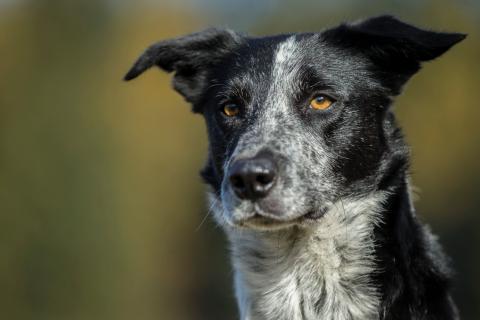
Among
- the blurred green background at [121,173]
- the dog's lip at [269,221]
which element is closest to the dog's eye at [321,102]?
the dog's lip at [269,221]

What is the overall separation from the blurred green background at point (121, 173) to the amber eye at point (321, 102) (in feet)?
35.4

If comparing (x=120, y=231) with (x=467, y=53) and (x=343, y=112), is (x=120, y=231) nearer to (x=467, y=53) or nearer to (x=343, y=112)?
(x=467, y=53)

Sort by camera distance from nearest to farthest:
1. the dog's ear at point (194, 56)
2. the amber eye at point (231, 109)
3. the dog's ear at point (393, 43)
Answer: the dog's ear at point (393, 43) → the amber eye at point (231, 109) → the dog's ear at point (194, 56)

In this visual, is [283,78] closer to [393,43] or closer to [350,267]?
[393,43]

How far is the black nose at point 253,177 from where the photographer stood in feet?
15.6

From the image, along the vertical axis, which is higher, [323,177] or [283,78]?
[283,78]

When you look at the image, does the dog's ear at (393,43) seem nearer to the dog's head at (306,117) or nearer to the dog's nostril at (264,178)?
the dog's head at (306,117)

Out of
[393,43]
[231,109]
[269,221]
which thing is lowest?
[269,221]

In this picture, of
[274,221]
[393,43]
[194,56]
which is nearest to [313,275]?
[274,221]

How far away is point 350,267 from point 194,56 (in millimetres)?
1962

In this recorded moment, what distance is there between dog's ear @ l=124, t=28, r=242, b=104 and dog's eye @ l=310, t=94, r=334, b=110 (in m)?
0.92

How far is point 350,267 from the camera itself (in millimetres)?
4957

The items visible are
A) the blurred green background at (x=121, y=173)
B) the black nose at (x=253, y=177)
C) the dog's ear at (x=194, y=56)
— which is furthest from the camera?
the blurred green background at (x=121, y=173)

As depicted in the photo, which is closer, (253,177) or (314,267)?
(253,177)
